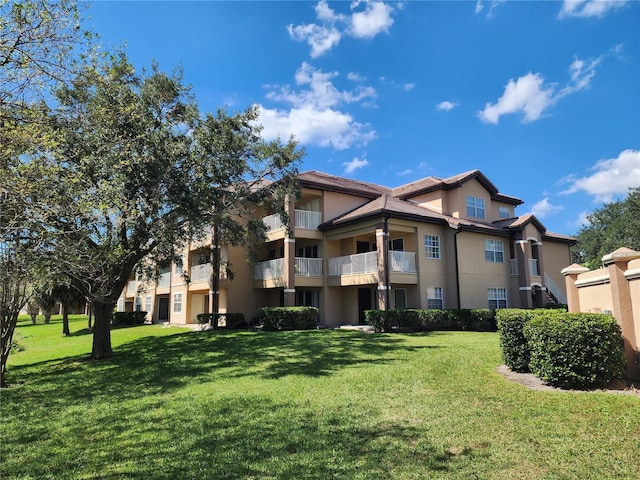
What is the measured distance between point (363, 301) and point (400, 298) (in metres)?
2.29

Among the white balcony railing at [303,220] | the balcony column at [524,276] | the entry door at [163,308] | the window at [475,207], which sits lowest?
the entry door at [163,308]

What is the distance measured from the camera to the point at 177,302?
31.2 meters

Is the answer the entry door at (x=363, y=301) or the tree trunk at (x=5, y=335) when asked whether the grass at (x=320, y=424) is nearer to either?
the tree trunk at (x=5, y=335)

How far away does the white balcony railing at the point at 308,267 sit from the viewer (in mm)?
23236

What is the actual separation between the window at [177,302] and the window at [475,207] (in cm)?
2062

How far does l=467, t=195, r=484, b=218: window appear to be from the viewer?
26.0m

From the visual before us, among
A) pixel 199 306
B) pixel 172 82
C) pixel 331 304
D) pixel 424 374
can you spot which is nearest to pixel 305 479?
pixel 424 374

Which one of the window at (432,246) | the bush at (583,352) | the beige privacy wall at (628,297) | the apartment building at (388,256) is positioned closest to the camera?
the bush at (583,352)

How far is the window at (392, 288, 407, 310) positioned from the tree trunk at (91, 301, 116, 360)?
14035 millimetres

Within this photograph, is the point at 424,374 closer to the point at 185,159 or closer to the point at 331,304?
the point at 185,159

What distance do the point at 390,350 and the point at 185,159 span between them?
985 centimetres

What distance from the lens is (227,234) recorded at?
1984 centimetres

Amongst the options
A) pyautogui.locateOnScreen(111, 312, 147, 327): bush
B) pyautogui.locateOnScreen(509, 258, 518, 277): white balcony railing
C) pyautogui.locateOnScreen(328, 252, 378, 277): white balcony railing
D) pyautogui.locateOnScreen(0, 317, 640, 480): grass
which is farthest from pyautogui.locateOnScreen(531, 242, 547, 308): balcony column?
pyautogui.locateOnScreen(111, 312, 147, 327): bush

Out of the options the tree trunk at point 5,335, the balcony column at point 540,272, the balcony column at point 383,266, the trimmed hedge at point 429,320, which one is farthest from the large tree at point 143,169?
the balcony column at point 540,272
